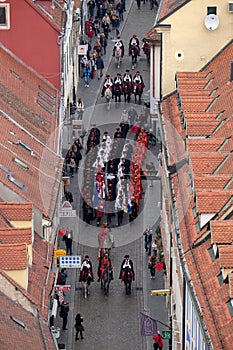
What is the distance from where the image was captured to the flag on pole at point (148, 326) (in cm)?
7406

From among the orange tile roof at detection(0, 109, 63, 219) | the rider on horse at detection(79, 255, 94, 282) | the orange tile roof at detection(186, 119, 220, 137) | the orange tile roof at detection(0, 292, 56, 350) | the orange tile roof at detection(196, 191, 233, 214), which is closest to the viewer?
the orange tile roof at detection(0, 292, 56, 350)

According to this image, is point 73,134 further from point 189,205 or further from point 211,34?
point 189,205

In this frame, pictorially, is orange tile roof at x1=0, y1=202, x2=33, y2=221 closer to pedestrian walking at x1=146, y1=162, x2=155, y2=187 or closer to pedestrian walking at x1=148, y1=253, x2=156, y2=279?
pedestrian walking at x1=148, y1=253, x2=156, y2=279

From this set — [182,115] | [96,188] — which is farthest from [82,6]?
[182,115]

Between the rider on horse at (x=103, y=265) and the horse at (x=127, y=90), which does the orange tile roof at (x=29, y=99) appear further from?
the horse at (x=127, y=90)

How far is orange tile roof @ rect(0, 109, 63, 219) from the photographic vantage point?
249ft

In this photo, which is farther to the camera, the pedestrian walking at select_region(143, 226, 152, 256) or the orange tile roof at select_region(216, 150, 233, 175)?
the pedestrian walking at select_region(143, 226, 152, 256)

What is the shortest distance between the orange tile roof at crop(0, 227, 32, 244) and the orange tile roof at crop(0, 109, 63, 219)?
5.70 meters

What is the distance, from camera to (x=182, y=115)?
8269 cm

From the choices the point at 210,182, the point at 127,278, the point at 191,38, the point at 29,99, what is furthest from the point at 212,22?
the point at 210,182

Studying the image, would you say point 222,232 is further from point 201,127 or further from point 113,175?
point 113,175

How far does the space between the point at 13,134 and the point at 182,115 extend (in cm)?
765

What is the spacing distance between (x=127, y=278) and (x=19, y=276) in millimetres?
16457

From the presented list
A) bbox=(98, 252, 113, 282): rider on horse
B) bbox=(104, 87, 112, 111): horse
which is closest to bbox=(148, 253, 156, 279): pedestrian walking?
bbox=(98, 252, 113, 282): rider on horse
